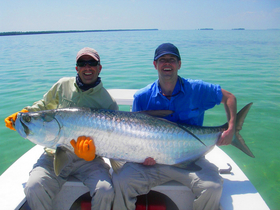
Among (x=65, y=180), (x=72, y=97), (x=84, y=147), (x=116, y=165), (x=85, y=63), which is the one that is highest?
(x=85, y=63)

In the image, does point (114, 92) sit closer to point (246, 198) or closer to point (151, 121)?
point (151, 121)

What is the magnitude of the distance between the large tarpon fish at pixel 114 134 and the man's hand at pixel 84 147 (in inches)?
1.7

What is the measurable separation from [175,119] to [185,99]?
0.83 ft

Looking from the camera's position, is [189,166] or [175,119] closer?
[189,166]

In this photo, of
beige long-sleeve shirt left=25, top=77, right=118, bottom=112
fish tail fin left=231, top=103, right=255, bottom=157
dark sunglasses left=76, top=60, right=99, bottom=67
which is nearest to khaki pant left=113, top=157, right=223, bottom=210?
fish tail fin left=231, top=103, right=255, bottom=157

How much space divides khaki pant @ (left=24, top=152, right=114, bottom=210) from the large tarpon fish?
18cm

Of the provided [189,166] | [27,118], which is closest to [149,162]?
[189,166]

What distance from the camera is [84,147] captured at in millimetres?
1918

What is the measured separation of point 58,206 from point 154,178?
1.00 m

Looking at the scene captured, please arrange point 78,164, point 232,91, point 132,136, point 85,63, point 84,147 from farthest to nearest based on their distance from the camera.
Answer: point 232,91 → point 85,63 → point 78,164 → point 132,136 → point 84,147

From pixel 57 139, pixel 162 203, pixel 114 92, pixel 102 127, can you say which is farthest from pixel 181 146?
pixel 114 92

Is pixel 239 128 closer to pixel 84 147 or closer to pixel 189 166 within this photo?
pixel 189 166

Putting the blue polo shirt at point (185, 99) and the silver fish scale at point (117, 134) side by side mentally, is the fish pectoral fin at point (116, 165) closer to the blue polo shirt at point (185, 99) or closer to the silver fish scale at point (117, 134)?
the silver fish scale at point (117, 134)

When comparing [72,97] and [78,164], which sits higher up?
[72,97]
